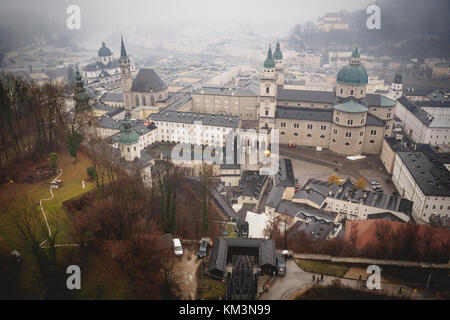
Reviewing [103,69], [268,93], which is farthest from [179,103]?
[103,69]

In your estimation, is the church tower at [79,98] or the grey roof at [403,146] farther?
the grey roof at [403,146]

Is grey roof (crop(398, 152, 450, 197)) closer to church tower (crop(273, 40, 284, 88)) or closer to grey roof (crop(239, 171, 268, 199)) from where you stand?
grey roof (crop(239, 171, 268, 199))

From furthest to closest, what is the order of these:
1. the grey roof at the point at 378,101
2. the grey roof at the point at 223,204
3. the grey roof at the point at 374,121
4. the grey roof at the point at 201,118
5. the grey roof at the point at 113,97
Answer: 1. the grey roof at the point at 113,97
2. the grey roof at the point at 378,101
3. the grey roof at the point at 374,121
4. the grey roof at the point at 201,118
5. the grey roof at the point at 223,204

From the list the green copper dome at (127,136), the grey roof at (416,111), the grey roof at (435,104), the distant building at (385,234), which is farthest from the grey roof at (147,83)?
the grey roof at (435,104)

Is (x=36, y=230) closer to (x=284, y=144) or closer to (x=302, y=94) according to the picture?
(x=284, y=144)

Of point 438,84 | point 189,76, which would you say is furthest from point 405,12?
point 189,76

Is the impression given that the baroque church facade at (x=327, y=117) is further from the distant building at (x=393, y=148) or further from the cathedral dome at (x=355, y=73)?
the distant building at (x=393, y=148)

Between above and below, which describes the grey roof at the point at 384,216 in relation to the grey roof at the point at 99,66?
below
